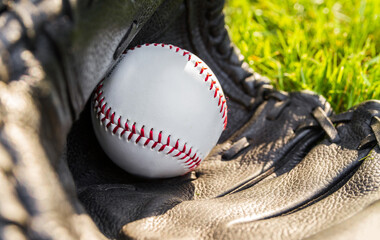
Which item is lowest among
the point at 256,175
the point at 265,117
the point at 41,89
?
the point at 256,175

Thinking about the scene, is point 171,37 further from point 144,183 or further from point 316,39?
point 316,39

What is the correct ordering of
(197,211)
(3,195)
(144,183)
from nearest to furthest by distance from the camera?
1. (3,195)
2. (197,211)
3. (144,183)

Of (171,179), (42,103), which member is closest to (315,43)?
(171,179)

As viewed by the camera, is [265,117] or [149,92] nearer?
[149,92]

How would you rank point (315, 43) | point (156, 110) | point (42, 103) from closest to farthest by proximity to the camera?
point (42, 103) → point (156, 110) → point (315, 43)

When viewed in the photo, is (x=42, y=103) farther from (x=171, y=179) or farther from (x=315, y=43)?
(x=315, y=43)

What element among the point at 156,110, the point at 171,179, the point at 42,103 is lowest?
the point at 171,179

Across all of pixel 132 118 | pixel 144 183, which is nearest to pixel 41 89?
pixel 132 118
